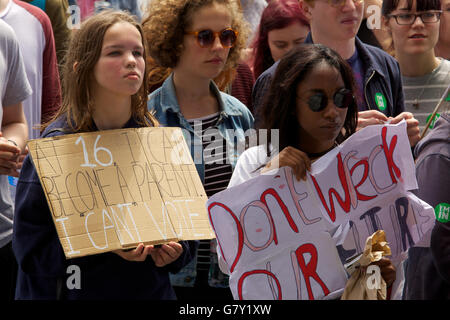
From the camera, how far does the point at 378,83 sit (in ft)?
12.7

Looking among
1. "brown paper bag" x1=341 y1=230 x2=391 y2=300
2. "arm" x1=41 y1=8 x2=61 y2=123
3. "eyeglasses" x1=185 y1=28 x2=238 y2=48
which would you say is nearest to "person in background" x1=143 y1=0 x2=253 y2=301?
"eyeglasses" x1=185 y1=28 x2=238 y2=48

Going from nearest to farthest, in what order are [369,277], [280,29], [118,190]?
[369,277], [118,190], [280,29]

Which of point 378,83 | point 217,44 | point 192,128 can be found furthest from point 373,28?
point 192,128

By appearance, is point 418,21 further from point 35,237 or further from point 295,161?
point 35,237

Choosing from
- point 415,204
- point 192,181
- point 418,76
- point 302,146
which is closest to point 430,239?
point 415,204

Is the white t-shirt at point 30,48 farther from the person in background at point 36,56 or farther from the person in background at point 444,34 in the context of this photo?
the person in background at point 444,34

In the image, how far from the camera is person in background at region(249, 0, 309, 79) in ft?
15.9

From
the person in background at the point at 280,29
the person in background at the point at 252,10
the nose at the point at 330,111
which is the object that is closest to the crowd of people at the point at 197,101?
the nose at the point at 330,111

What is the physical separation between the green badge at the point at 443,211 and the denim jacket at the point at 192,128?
90 centimetres

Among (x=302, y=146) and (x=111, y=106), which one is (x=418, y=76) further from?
(x=111, y=106)

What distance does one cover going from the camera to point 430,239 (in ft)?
11.1

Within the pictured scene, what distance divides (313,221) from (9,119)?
1.44 m

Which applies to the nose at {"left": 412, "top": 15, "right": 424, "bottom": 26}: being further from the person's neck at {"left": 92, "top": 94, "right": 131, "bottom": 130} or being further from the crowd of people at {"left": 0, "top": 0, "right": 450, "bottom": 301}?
the person's neck at {"left": 92, "top": 94, "right": 131, "bottom": 130}

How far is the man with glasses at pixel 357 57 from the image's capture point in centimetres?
384
